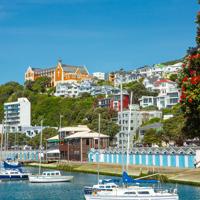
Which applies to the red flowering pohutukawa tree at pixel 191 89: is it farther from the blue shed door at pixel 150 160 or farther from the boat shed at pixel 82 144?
the boat shed at pixel 82 144

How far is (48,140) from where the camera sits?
527 ft

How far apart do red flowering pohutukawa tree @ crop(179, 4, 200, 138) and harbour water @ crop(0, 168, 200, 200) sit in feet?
54.2

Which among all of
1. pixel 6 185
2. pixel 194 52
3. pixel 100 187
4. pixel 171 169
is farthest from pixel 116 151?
pixel 194 52

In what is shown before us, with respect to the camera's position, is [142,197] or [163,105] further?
[163,105]

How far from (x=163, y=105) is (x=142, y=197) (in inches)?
5348

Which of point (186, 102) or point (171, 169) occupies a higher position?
point (186, 102)

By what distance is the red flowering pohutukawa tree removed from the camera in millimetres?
41094

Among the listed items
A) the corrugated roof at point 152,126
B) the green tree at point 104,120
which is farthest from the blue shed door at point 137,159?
the green tree at point 104,120

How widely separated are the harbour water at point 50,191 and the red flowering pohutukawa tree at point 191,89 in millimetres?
16513

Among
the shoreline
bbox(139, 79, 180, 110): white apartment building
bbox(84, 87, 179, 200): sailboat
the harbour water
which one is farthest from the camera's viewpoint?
bbox(139, 79, 180, 110): white apartment building

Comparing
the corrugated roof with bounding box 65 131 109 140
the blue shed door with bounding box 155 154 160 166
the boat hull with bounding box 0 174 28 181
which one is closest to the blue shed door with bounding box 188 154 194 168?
the blue shed door with bounding box 155 154 160 166

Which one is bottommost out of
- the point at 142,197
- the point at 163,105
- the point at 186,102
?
the point at 142,197

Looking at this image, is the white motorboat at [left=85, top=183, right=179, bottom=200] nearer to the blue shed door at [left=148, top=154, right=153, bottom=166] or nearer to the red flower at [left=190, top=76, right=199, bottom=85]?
the red flower at [left=190, top=76, right=199, bottom=85]

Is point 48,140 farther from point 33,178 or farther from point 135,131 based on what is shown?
point 33,178
